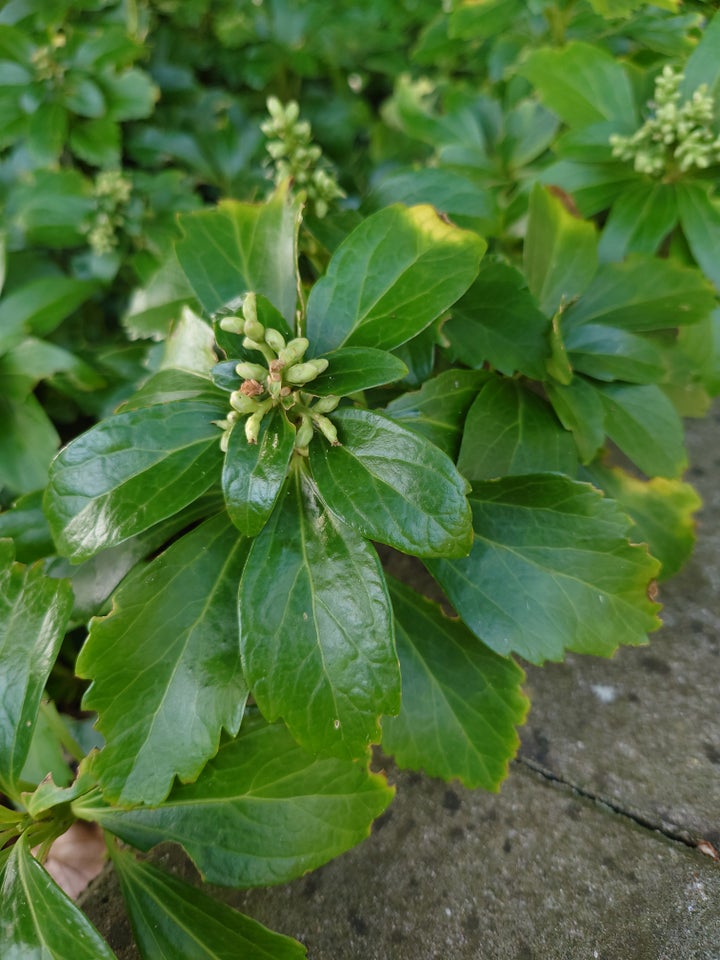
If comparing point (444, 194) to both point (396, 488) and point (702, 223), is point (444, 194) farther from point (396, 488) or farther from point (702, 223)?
point (396, 488)

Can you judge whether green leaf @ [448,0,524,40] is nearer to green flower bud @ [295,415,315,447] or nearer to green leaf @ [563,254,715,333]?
green leaf @ [563,254,715,333]

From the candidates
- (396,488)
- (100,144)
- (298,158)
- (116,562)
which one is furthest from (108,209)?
(396,488)

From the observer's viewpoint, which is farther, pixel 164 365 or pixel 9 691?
pixel 164 365

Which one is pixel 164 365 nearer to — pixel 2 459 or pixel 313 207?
pixel 313 207

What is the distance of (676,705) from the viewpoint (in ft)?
3.45

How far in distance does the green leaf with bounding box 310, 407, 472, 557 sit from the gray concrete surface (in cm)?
50

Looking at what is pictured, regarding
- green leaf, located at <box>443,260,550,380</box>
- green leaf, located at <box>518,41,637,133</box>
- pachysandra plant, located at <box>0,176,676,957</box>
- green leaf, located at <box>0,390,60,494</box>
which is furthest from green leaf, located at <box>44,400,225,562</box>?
green leaf, located at <box>518,41,637,133</box>

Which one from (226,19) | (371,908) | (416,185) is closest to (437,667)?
(371,908)

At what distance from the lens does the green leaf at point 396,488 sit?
2.41 feet

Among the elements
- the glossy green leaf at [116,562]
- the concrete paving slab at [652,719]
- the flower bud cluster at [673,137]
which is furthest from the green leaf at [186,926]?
the flower bud cluster at [673,137]

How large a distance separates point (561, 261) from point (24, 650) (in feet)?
3.32

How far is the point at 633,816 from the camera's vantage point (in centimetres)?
95

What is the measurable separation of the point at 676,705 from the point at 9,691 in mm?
985

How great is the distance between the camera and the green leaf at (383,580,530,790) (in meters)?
0.95
